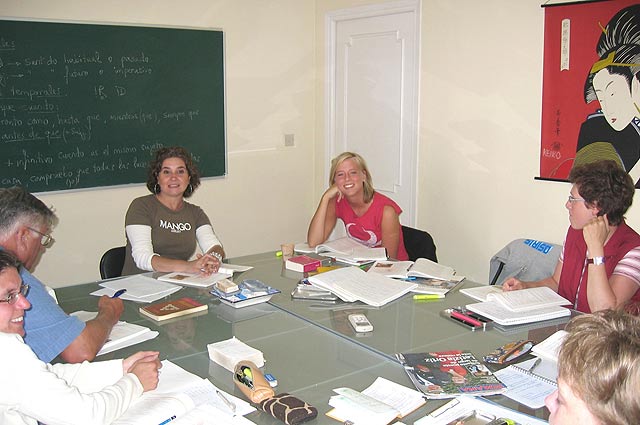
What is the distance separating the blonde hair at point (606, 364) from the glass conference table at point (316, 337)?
0.55m

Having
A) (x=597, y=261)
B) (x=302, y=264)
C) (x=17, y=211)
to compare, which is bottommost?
(x=302, y=264)

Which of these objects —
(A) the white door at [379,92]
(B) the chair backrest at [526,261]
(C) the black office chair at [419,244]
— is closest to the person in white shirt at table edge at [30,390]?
(C) the black office chair at [419,244]

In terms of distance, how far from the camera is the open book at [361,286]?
2.58m

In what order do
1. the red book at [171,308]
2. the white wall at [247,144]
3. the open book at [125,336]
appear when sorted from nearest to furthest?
the open book at [125,336] < the red book at [171,308] < the white wall at [247,144]

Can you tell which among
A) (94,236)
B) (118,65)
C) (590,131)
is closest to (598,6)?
(590,131)

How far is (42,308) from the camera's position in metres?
1.95

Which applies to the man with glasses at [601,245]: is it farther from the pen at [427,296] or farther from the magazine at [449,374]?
the magazine at [449,374]

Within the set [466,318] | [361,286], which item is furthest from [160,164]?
[466,318]

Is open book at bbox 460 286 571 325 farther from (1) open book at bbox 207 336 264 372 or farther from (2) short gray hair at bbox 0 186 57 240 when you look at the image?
(2) short gray hair at bbox 0 186 57 240

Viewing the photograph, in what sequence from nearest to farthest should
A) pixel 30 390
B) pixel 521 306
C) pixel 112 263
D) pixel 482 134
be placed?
pixel 30 390
pixel 521 306
pixel 112 263
pixel 482 134

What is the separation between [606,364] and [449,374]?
0.80 m

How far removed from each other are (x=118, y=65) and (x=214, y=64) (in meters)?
0.74

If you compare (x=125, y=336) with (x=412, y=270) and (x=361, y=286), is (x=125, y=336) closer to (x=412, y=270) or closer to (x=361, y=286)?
(x=361, y=286)

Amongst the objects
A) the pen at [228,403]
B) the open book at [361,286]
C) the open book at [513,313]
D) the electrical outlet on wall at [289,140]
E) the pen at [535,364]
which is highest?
the electrical outlet on wall at [289,140]
